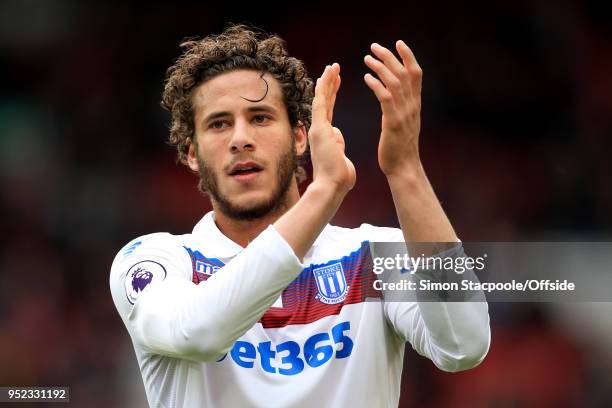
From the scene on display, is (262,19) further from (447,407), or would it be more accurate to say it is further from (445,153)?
(447,407)

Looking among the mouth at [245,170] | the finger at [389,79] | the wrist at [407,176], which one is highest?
the mouth at [245,170]

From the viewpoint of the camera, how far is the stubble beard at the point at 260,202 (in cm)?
339

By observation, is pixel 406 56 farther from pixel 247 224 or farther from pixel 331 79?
pixel 247 224

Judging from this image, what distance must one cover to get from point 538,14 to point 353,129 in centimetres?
204

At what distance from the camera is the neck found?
3.46m

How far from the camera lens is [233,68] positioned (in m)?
3.69

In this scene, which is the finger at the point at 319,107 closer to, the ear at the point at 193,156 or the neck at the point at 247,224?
the neck at the point at 247,224

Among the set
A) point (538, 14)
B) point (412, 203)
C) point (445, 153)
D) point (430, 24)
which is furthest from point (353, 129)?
point (412, 203)

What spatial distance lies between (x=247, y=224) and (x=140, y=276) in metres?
0.55

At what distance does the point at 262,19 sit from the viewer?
8.82 m

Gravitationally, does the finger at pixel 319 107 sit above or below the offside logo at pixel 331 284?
above

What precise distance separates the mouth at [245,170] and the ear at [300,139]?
392 mm

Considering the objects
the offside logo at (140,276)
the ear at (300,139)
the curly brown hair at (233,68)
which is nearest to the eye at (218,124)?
the curly brown hair at (233,68)

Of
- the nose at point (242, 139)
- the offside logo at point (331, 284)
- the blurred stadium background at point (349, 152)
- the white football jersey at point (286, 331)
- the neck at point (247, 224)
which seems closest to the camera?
the white football jersey at point (286, 331)
